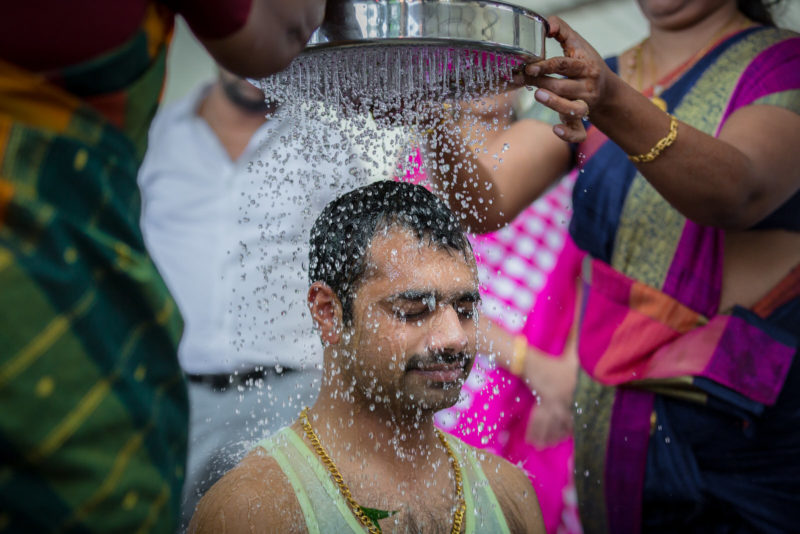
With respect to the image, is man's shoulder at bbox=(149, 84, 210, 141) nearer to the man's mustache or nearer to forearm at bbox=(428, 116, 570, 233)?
forearm at bbox=(428, 116, 570, 233)

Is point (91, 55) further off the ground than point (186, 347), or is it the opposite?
point (91, 55)

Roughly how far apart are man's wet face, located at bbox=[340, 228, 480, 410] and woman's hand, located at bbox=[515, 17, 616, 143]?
31 cm

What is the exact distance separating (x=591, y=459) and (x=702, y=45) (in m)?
0.95

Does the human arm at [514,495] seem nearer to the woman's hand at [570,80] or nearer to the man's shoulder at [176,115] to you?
the woman's hand at [570,80]

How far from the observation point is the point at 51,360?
817mm

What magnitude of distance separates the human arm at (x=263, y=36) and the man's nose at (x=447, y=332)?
0.60 meters

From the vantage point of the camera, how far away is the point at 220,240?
2.87 m

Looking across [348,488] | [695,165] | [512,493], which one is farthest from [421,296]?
[695,165]

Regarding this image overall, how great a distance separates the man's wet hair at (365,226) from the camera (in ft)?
5.24

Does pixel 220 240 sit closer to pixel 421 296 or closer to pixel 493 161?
pixel 493 161

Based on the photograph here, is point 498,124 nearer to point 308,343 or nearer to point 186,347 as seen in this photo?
point 308,343

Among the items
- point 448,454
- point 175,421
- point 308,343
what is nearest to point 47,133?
point 175,421

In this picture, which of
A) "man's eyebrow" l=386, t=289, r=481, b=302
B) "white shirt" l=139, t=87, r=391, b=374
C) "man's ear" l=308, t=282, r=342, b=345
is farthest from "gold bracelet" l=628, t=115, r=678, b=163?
"white shirt" l=139, t=87, r=391, b=374

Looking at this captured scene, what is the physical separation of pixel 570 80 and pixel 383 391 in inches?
23.4
